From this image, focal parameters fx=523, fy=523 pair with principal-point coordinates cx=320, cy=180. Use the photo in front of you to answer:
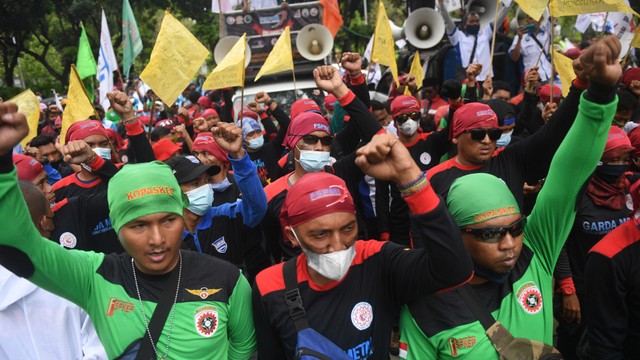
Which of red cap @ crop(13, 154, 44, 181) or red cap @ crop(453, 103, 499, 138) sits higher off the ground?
red cap @ crop(453, 103, 499, 138)

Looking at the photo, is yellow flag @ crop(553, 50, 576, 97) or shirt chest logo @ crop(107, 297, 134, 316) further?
yellow flag @ crop(553, 50, 576, 97)

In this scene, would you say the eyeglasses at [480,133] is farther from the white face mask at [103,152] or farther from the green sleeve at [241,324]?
the white face mask at [103,152]

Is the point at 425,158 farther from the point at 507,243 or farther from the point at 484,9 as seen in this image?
the point at 484,9

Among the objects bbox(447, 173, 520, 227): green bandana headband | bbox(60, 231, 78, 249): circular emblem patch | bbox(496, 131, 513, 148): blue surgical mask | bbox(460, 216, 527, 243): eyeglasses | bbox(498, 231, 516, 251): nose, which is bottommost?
bbox(60, 231, 78, 249): circular emblem patch

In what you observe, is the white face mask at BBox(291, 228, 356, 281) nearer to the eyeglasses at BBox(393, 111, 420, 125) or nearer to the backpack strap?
the backpack strap

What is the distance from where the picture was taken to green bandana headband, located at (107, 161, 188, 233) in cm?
222

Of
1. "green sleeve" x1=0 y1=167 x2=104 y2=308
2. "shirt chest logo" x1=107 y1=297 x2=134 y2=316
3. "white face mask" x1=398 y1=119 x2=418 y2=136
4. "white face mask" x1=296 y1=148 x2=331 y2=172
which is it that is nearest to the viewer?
"green sleeve" x1=0 y1=167 x2=104 y2=308

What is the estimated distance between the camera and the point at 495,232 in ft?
7.09

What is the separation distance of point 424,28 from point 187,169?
27.9 feet

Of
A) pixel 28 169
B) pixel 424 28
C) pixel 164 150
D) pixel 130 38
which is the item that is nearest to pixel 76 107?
pixel 164 150

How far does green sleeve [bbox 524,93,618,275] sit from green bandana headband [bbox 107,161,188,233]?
158cm

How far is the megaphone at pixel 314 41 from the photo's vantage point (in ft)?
34.4

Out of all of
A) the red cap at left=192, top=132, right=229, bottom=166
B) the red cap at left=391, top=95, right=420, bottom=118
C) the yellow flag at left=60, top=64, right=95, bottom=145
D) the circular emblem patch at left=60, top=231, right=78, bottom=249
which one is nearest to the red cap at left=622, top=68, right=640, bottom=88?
the red cap at left=391, top=95, right=420, bottom=118

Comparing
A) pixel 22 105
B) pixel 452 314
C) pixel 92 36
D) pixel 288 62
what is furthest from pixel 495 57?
pixel 92 36
